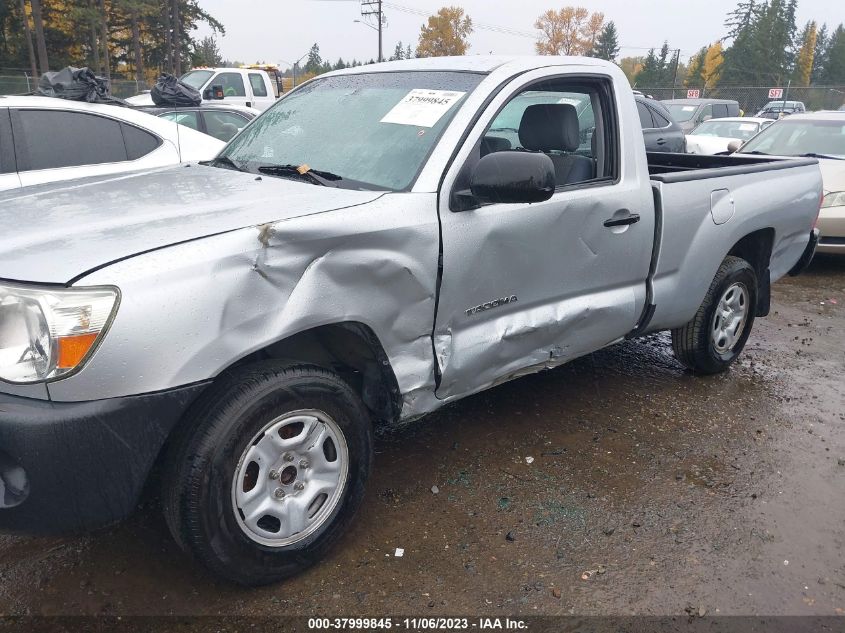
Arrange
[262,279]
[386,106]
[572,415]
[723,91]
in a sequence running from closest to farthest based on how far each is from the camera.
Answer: [262,279], [386,106], [572,415], [723,91]

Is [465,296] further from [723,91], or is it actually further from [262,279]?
[723,91]

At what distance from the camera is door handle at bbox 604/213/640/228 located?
130 inches

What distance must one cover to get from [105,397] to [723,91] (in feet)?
123

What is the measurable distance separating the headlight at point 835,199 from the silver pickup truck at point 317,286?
402 cm

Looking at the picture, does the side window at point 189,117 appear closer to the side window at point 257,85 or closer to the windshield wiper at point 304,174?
the windshield wiper at point 304,174

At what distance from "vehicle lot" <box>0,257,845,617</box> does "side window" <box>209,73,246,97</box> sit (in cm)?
1253

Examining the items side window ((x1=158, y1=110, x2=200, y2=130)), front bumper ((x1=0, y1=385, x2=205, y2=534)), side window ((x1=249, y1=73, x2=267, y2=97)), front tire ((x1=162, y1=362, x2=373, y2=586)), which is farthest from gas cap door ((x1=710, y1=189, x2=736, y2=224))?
side window ((x1=249, y1=73, x2=267, y2=97))

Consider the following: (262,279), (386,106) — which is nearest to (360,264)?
(262,279)

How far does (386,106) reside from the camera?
3090 millimetres

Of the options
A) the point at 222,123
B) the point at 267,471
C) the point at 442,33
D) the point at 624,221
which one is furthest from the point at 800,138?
the point at 442,33

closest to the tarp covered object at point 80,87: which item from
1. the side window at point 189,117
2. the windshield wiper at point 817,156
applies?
the side window at point 189,117

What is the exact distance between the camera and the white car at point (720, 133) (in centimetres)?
1286

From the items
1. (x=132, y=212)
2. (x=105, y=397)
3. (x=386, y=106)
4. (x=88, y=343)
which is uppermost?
(x=386, y=106)

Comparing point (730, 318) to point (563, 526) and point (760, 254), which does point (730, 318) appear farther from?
point (563, 526)
